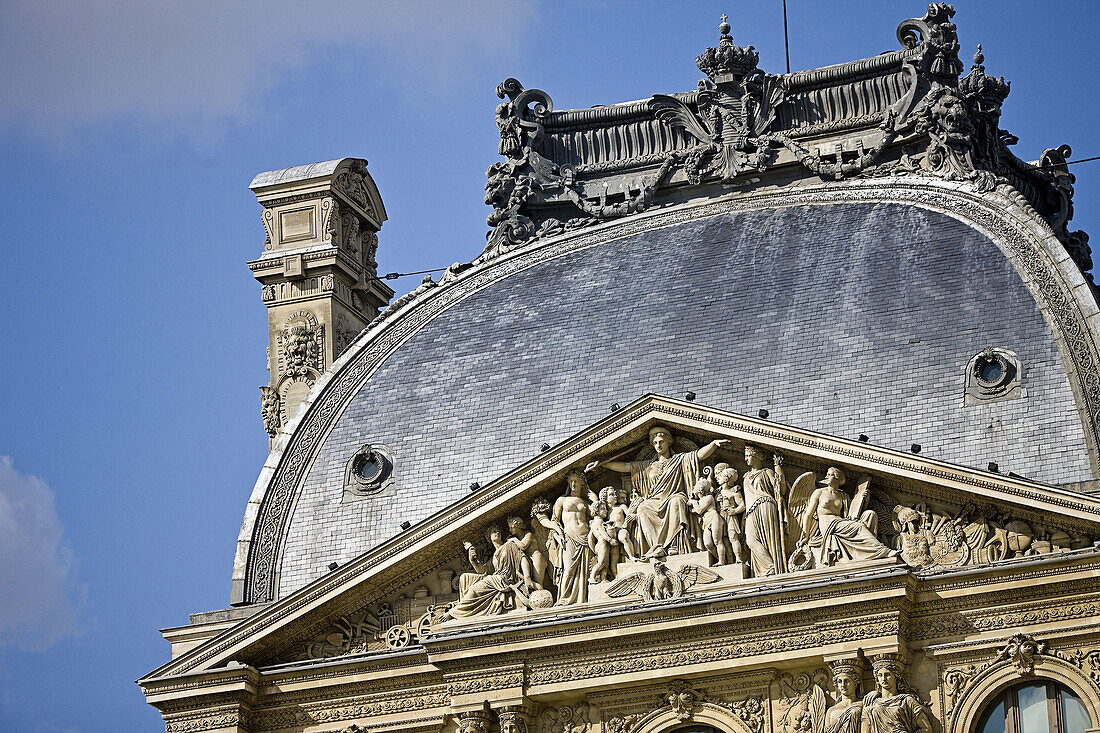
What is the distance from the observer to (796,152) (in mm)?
40156

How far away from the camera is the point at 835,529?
32656 mm

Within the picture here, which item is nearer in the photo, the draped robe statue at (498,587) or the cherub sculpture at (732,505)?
the cherub sculpture at (732,505)

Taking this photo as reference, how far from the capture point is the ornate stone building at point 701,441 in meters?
32.2

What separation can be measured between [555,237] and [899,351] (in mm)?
7720

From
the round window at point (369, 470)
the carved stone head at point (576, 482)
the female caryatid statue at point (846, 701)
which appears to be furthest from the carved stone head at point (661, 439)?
the round window at point (369, 470)

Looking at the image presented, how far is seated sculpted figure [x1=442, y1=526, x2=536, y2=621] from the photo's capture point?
1342 inches

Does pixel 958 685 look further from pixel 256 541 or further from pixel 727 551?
pixel 256 541

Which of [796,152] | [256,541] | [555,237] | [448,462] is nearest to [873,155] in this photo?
[796,152]

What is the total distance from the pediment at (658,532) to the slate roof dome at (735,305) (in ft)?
4.58

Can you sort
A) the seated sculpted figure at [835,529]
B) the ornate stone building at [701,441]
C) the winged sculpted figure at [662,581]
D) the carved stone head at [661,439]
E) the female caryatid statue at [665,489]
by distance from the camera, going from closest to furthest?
1. the ornate stone building at [701,441]
2. the seated sculpted figure at [835,529]
3. the winged sculpted figure at [662,581]
4. the female caryatid statue at [665,489]
5. the carved stone head at [661,439]

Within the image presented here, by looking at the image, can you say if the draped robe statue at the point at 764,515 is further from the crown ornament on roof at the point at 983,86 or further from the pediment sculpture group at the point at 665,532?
the crown ornament on roof at the point at 983,86

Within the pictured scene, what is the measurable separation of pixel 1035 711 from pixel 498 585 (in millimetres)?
7259

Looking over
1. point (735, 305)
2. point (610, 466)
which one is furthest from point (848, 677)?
point (735, 305)

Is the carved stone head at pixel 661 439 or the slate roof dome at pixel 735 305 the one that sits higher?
the slate roof dome at pixel 735 305
